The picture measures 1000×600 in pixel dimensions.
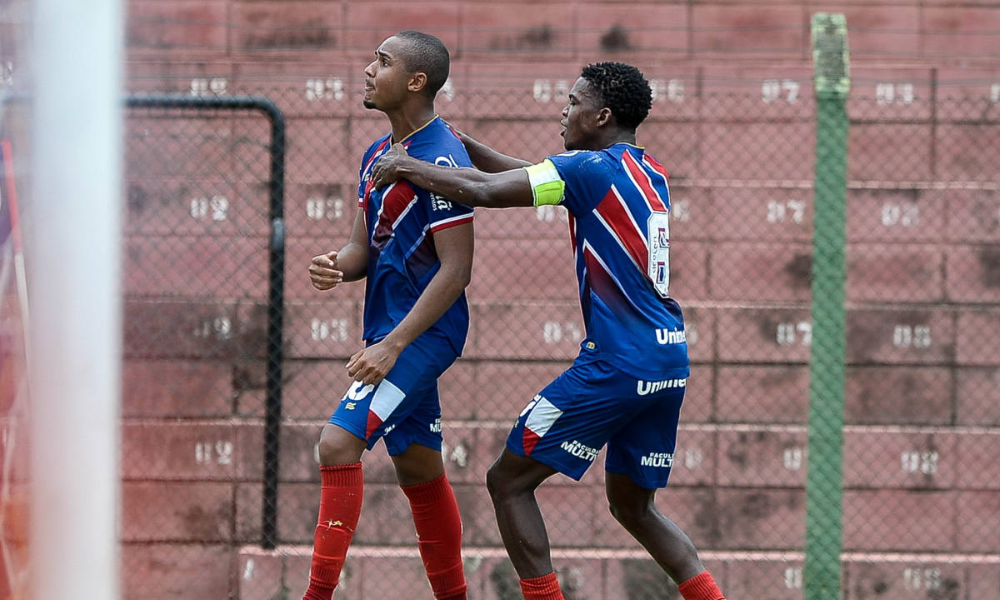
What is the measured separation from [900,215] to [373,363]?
3699 mm

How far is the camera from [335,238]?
242 inches

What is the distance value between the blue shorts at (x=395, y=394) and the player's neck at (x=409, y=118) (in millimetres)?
684

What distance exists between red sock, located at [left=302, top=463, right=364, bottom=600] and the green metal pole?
284 centimetres

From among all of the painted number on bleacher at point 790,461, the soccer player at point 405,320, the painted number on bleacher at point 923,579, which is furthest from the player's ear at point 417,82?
the painted number on bleacher at point 923,579

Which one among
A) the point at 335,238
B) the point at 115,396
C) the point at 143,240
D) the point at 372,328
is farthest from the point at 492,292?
the point at 115,396

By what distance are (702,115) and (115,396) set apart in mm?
4883

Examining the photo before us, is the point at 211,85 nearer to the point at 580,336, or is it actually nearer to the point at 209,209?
the point at 209,209

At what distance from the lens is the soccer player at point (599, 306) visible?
362 cm

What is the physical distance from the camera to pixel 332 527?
12.0ft

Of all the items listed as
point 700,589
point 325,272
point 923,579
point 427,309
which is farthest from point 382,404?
point 923,579

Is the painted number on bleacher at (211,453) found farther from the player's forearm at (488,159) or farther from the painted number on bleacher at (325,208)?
the player's forearm at (488,159)

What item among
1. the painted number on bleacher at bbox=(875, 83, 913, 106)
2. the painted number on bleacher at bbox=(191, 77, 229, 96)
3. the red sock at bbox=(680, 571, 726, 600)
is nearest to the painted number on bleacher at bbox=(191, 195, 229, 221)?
the painted number on bleacher at bbox=(191, 77, 229, 96)

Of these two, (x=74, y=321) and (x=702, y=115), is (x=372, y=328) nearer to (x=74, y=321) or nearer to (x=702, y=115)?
(x=74, y=321)

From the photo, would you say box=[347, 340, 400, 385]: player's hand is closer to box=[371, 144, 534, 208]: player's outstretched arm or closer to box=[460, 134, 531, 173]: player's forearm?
box=[371, 144, 534, 208]: player's outstretched arm
